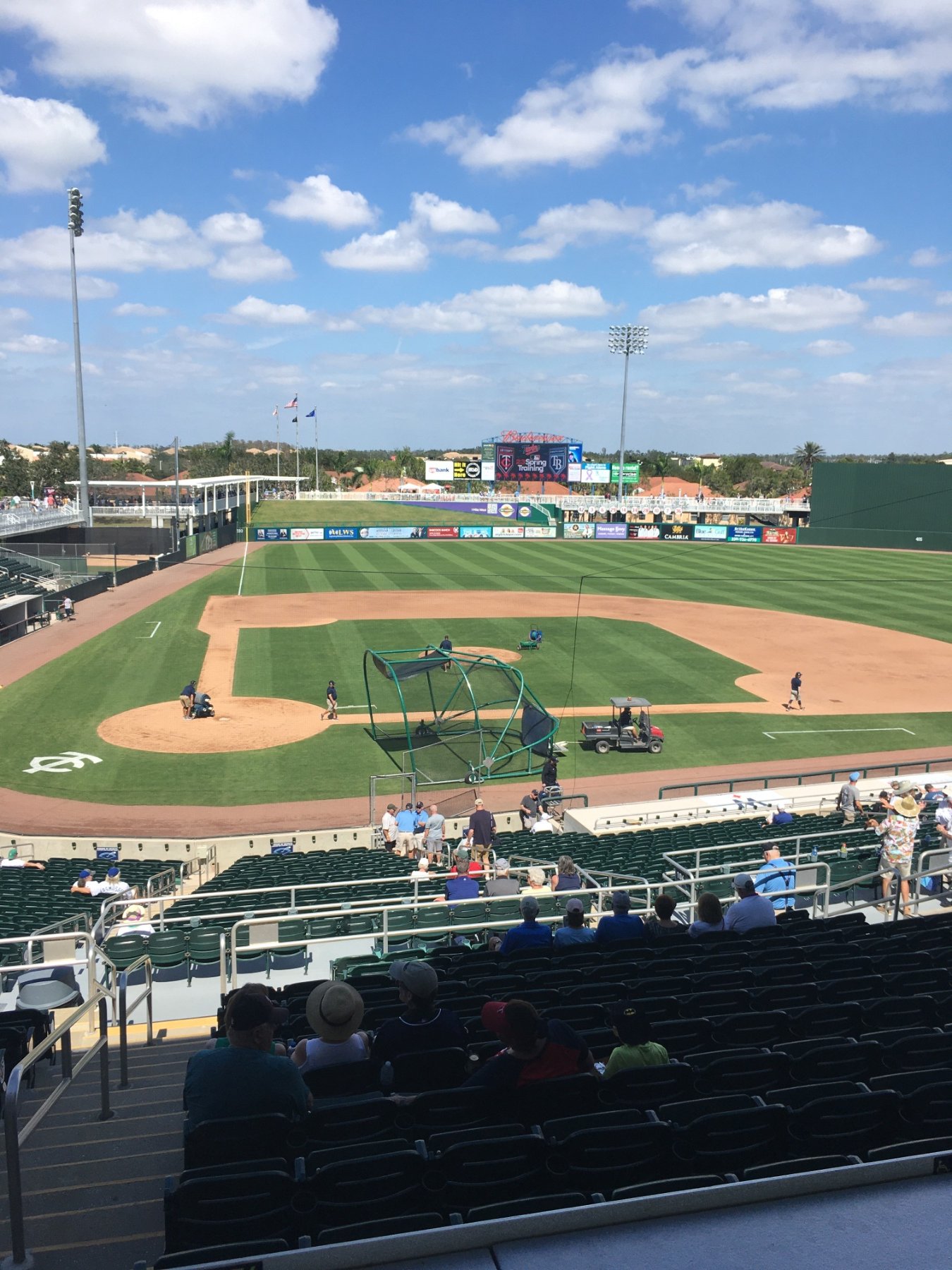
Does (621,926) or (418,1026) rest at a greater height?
(418,1026)

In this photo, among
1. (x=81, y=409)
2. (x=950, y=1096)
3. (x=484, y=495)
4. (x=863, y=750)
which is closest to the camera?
(x=950, y=1096)

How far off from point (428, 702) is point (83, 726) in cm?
1086

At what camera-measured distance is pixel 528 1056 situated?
5.03 metres

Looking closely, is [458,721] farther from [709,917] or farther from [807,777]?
[709,917]

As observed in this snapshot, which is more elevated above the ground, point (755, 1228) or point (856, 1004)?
point (755, 1228)

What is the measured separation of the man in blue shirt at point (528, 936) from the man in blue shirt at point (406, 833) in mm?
10722

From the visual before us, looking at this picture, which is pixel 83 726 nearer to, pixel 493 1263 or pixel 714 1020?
pixel 714 1020

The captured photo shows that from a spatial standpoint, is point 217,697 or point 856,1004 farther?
point 217,697

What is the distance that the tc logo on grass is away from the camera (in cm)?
2595

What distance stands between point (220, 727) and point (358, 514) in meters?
73.9

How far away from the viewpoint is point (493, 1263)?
3311mm

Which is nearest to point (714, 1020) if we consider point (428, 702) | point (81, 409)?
point (428, 702)

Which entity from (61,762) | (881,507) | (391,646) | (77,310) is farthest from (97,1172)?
(881,507)

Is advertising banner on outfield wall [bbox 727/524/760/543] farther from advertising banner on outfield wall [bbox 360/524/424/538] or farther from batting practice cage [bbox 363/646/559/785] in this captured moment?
batting practice cage [bbox 363/646/559/785]
